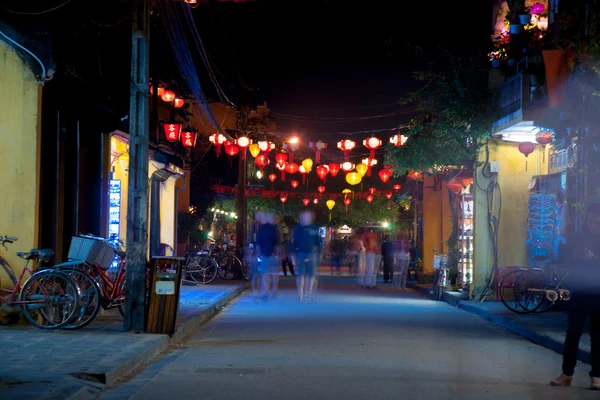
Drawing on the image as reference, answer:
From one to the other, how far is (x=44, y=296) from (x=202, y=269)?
47.0 ft

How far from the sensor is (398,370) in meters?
10.0

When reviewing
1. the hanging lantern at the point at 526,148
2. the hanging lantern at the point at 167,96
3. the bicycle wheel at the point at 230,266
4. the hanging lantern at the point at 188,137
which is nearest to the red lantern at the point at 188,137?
the hanging lantern at the point at 188,137

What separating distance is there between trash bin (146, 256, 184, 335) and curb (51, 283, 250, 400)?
→ 27cm

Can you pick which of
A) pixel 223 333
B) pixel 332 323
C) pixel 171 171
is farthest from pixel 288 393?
pixel 171 171

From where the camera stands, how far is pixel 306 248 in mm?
21344

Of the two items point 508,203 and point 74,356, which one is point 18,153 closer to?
point 74,356

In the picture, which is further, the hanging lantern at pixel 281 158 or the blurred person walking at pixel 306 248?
the hanging lantern at pixel 281 158

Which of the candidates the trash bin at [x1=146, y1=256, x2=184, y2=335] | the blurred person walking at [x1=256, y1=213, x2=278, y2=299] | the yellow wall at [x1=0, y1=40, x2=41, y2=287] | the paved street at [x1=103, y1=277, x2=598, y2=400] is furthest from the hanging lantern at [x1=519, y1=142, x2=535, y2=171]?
the yellow wall at [x1=0, y1=40, x2=41, y2=287]

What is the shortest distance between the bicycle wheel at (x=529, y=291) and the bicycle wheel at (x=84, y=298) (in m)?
8.94

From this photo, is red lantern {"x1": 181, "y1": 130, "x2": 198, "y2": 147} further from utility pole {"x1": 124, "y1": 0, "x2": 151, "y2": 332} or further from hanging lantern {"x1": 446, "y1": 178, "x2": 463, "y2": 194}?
utility pole {"x1": 124, "y1": 0, "x2": 151, "y2": 332}

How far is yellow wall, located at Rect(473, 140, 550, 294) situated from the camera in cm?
2180

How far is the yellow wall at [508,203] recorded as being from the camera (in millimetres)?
21797

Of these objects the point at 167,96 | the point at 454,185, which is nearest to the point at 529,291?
the point at 454,185

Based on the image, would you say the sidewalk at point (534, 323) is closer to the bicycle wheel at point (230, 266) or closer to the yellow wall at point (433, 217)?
the bicycle wheel at point (230, 266)
